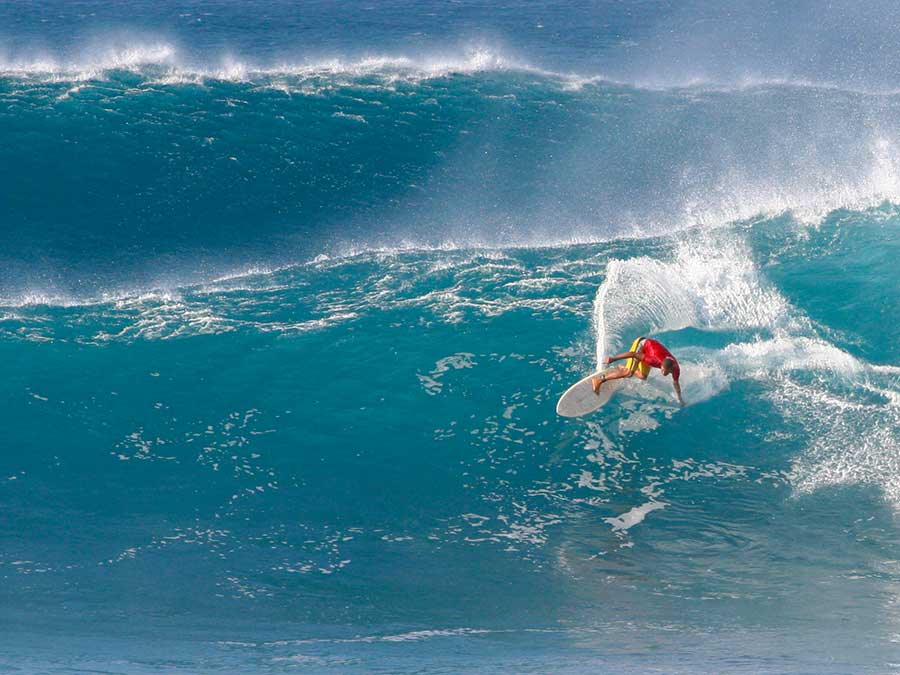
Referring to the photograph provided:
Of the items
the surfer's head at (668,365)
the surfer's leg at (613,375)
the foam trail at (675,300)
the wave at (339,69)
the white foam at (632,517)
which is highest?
the wave at (339,69)

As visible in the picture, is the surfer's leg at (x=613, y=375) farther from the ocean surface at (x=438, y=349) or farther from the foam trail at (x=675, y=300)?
the foam trail at (x=675, y=300)

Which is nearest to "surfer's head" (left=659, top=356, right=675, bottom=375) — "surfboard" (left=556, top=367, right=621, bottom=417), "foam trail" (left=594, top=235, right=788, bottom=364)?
"surfboard" (left=556, top=367, right=621, bottom=417)

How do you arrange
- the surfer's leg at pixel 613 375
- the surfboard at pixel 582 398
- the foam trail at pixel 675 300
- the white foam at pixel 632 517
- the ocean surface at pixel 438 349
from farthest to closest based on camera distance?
the foam trail at pixel 675 300, the surfboard at pixel 582 398, the surfer's leg at pixel 613 375, the white foam at pixel 632 517, the ocean surface at pixel 438 349

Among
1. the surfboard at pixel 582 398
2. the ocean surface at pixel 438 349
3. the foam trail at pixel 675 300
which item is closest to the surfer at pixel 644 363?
the surfboard at pixel 582 398

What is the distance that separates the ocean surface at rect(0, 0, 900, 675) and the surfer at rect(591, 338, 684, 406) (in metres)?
0.79

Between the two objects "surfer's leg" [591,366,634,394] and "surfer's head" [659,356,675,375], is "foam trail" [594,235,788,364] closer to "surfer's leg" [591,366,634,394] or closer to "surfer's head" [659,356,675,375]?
"surfer's leg" [591,366,634,394]

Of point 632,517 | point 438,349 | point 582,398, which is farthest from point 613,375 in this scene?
point 438,349

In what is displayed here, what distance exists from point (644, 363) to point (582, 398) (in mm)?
1305

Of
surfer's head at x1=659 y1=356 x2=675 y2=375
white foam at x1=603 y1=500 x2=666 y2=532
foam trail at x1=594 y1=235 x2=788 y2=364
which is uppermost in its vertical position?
foam trail at x1=594 y1=235 x2=788 y2=364

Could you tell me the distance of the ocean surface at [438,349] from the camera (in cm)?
1395

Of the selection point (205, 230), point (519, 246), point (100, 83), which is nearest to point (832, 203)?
point (519, 246)

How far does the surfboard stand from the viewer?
18.1 m

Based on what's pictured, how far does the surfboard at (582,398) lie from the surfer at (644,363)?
0.15 metres

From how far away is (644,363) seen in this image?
685 inches
